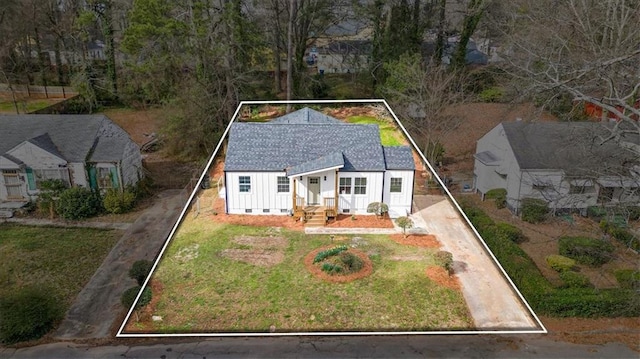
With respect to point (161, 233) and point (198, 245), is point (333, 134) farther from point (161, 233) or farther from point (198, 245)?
point (161, 233)

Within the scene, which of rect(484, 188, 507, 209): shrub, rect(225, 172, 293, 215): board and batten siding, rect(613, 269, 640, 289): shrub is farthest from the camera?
rect(484, 188, 507, 209): shrub

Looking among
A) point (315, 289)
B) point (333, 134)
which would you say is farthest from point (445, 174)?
point (315, 289)

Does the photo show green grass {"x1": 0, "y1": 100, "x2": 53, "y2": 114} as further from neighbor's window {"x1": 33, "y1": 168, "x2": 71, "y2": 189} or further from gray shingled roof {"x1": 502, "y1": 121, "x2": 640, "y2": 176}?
gray shingled roof {"x1": 502, "y1": 121, "x2": 640, "y2": 176}

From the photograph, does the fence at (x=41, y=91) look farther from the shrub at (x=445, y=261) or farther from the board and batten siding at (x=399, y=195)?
the shrub at (x=445, y=261)

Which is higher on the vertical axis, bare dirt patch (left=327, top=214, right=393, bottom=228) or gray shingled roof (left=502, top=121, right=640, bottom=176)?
gray shingled roof (left=502, top=121, right=640, bottom=176)

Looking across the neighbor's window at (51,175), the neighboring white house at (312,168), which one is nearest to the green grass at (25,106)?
the neighbor's window at (51,175)

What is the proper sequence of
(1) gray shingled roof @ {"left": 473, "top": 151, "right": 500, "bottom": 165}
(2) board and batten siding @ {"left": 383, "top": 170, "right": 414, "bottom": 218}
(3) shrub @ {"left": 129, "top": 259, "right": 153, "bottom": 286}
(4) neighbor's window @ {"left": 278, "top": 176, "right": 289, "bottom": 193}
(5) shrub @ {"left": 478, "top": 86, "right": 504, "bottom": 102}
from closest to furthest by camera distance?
1. (3) shrub @ {"left": 129, "top": 259, "right": 153, "bottom": 286}
2. (4) neighbor's window @ {"left": 278, "top": 176, "right": 289, "bottom": 193}
3. (2) board and batten siding @ {"left": 383, "top": 170, "right": 414, "bottom": 218}
4. (1) gray shingled roof @ {"left": 473, "top": 151, "right": 500, "bottom": 165}
5. (5) shrub @ {"left": 478, "top": 86, "right": 504, "bottom": 102}

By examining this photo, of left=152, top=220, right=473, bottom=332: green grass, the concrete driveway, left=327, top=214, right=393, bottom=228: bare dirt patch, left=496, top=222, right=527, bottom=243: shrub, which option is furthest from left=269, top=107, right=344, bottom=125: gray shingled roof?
left=496, top=222, right=527, bottom=243: shrub
